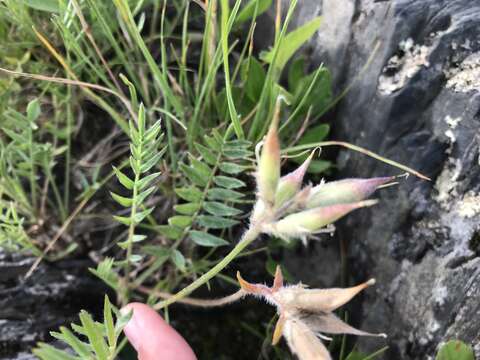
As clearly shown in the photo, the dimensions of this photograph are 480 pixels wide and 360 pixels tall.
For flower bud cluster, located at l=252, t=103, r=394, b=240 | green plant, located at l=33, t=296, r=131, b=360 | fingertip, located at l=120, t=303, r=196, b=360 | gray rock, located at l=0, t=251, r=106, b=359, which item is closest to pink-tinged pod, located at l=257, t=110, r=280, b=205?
flower bud cluster, located at l=252, t=103, r=394, b=240

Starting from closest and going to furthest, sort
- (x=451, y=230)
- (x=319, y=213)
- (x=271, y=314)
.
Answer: (x=319, y=213), (x=451, y=230), (x=271, y=314)

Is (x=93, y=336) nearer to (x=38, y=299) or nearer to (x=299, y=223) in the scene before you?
(x=299, y=223)

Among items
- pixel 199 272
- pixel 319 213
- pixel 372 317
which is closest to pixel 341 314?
pixel 372 317

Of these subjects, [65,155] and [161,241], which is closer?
[161,241]

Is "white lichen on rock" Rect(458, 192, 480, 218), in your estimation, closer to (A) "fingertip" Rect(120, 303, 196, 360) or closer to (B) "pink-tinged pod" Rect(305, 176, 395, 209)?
(B) "pink-tinged pod" Rect(305, 176, 395, 209)

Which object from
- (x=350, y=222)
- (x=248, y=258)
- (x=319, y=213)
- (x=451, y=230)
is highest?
(x=319, y=213)

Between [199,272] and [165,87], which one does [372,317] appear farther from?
[165,87]
